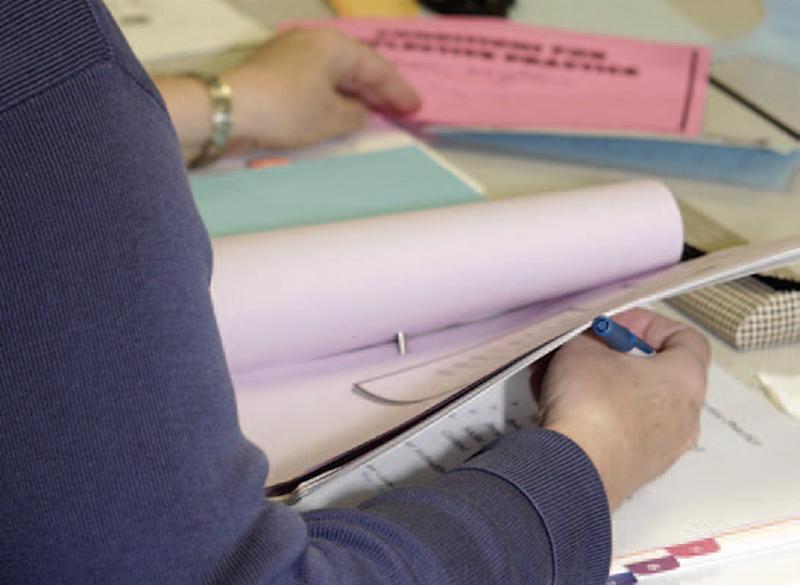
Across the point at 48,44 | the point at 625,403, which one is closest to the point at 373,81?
the point at 625,403

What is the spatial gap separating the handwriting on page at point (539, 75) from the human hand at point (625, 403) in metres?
0.32

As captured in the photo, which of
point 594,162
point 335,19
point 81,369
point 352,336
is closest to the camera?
point 81,369

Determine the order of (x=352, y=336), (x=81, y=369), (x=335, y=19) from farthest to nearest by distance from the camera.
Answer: (x=335, y=19)
(x=352, y=336)
(x=81, y=369)

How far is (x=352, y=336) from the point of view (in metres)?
0.79

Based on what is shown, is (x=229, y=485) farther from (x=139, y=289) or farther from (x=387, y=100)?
(x=387, y=100)

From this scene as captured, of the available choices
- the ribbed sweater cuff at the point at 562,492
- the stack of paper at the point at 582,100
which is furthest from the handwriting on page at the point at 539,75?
the ribbed sweater cuff at the point at 562,492

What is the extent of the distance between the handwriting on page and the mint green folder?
75 millimetres

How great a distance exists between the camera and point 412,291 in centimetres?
79

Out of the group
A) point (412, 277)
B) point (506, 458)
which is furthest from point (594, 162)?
point (506, 458)

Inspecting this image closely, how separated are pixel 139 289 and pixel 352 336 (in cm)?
29

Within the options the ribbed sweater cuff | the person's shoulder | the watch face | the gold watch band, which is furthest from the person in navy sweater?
the watch face

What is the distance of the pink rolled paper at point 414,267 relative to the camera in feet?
2.57

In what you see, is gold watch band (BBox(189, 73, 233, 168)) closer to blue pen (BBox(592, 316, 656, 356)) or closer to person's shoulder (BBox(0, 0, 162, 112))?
blue pen (BBox(592, 316, 656, 356))

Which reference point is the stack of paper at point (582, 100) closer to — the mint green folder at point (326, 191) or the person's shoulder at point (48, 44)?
the mint green folder at point (326, 191)
